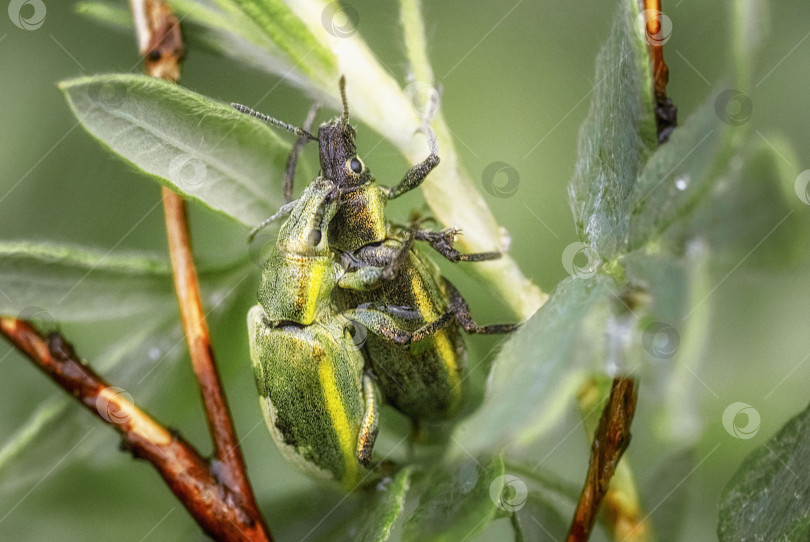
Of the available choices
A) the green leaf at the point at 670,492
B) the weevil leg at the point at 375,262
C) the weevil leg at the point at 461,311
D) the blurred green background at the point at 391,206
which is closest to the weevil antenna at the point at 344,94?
the blurred green background at the point at 391,206

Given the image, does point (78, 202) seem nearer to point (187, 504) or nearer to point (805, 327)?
point (187, 504)

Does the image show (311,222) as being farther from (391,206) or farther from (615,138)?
(615,138)

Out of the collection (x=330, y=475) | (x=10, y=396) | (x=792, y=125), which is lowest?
A: (x=10, y=396)

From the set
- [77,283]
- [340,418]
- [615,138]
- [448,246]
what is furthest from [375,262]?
[615,138]

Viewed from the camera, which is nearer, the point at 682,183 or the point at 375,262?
the point at 682,183

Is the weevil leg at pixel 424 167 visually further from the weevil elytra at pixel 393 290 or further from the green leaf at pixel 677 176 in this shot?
the green leaf at pixel 677 176

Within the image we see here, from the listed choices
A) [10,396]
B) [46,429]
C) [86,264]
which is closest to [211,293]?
[86,264]
